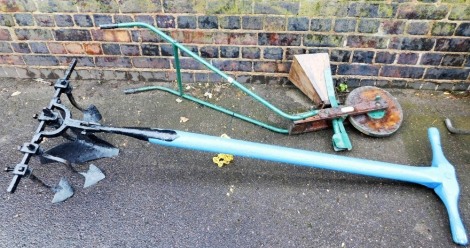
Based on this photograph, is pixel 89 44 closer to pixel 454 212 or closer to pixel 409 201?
pixel 409 201

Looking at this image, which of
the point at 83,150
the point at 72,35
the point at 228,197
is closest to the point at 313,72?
the point at 228,197

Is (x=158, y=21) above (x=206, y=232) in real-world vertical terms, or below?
above

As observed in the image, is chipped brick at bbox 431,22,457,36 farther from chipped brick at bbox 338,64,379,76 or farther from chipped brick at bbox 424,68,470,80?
chipped brick at bbox 338,64,379,76

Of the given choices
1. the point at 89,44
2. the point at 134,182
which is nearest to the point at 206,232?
the point at 134,182

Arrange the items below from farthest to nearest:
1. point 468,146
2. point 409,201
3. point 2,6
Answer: point 2,6 → point 468,146 → point 409,201

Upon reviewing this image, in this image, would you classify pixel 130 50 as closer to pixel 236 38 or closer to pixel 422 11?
pixel 236 38

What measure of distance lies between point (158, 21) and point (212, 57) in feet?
1.79

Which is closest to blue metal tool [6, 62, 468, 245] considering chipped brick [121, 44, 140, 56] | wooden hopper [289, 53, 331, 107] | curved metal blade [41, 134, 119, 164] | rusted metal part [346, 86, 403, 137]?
curved metal blade [41, 134, 119, 164]

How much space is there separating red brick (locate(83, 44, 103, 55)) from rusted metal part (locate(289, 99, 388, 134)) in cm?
181

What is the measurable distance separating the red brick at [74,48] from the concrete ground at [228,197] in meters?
0.63

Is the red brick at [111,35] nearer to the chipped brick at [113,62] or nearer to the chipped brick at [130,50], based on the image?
the chipped brick at [130,50]

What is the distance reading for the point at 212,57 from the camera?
3.18m

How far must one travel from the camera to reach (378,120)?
282cm

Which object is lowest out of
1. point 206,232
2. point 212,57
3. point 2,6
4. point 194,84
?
point 206,232
